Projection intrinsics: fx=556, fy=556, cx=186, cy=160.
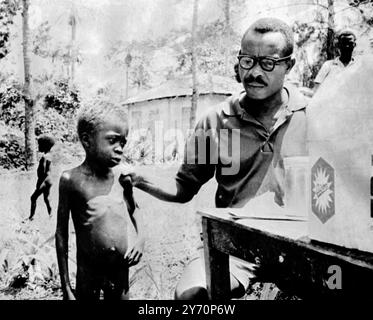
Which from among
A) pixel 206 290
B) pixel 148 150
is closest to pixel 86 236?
pixel 148 150

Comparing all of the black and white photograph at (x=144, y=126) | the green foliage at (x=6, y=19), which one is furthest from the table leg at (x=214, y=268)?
the green foliage at (x=6, y=19)

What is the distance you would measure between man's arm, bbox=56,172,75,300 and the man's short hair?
3.61 ft

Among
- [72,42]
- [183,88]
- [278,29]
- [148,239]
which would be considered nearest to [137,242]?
[148,239]


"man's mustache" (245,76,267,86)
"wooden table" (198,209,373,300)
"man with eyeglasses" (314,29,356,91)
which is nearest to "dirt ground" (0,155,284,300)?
"man's mustache" (245,76,267,86)

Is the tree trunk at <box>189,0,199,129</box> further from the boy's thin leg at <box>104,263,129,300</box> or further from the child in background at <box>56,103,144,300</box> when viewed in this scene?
the boy's thin leg at <box>104,263,129,300</box>

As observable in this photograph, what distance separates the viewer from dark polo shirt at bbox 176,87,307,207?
7.99 feet

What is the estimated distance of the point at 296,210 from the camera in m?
1.61

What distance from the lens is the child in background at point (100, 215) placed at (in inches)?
102

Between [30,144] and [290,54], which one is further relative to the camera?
[30,144]
